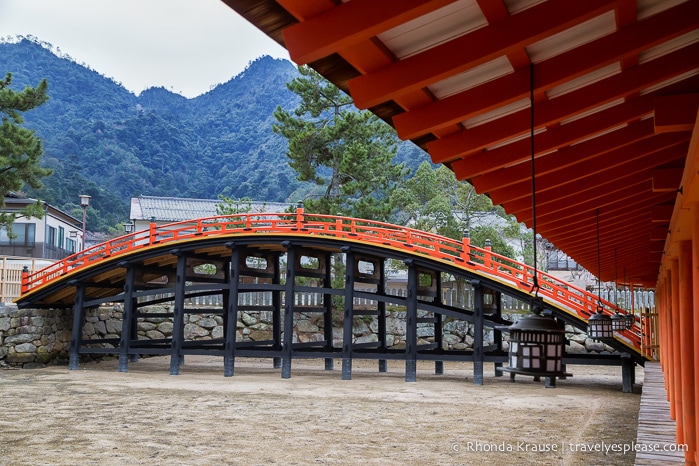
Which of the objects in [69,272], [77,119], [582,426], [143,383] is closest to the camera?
[582,426]

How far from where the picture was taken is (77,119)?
61.9 meters

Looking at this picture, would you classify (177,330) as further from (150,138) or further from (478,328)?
(150,138)

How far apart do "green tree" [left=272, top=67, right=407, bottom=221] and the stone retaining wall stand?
13.7ft

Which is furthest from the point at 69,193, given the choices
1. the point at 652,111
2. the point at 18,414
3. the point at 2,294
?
the point at 652,111

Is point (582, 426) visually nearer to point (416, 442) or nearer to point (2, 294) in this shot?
point (416, 442)

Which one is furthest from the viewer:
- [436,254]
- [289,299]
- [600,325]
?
[289,299]

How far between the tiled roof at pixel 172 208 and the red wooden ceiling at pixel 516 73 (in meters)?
37.1

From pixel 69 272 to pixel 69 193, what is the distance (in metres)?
32.2

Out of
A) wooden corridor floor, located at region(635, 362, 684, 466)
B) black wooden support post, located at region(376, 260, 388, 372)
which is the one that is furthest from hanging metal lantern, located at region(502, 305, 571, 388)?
black wooden support post, located at region(376, 260, 388, 372)

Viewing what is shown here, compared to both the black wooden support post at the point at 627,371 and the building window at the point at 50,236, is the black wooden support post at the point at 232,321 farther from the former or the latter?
the building window at the point at 50,236

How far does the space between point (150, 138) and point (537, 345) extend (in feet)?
197

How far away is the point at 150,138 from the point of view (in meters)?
60.6

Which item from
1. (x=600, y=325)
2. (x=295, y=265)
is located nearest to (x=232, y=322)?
(x=295, y=265)

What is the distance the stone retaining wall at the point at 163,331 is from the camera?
19.6 metres
